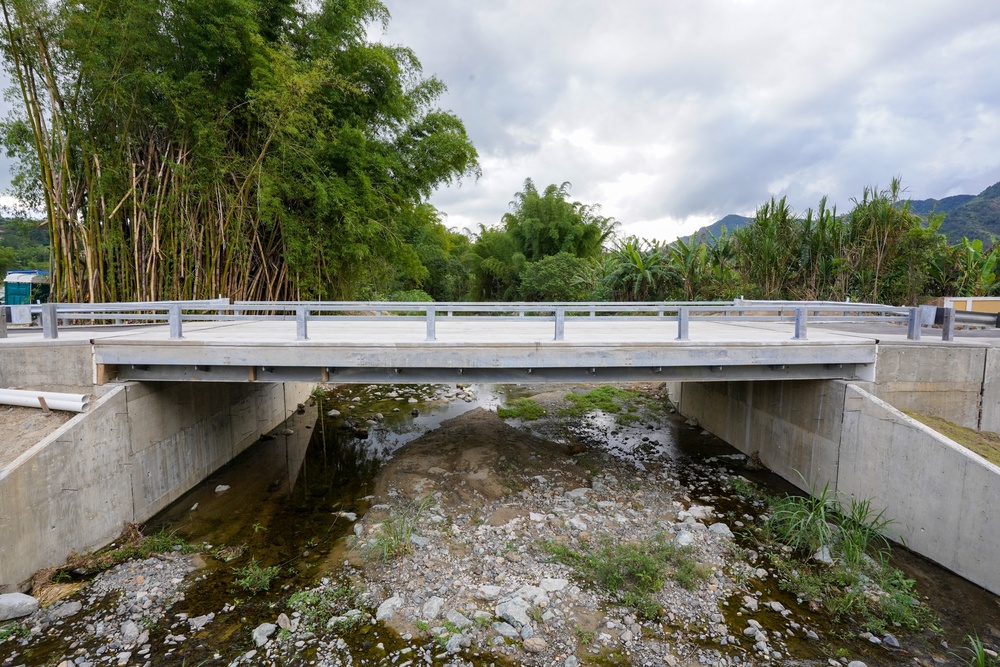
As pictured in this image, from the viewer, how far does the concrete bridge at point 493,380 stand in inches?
244

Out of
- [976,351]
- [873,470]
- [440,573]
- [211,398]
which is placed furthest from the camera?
[211,398]

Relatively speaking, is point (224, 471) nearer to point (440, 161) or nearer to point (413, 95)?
point (440, 161)

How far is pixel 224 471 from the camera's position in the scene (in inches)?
383

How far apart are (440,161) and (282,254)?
17.4 ft

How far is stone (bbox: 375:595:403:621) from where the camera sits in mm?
5449

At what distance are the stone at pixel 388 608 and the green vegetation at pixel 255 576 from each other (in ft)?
5.30

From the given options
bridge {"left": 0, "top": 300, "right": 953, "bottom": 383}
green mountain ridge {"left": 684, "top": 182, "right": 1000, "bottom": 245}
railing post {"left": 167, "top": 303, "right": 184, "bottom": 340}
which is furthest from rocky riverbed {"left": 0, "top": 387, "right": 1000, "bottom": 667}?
green mountain ridge {"left": 684, "top": 182, "right": 1000, "bottom": 245}

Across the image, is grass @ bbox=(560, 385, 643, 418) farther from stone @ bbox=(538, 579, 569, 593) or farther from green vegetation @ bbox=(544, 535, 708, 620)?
stone @ bbox=(538, 579, 569, 593)

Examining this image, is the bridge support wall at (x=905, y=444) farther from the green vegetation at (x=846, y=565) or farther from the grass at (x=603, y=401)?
the grass at (x=603, y=401)

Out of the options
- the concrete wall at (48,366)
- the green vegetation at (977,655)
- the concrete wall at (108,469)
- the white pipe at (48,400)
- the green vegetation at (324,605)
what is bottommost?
the green vegetation at (324,605)

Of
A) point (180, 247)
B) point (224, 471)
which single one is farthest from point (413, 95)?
point (224, 471)

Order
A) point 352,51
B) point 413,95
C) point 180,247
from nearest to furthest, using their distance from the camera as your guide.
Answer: point 180,247 → point 352,51 → point 413,95

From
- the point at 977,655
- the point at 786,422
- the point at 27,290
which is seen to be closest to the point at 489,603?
the point at 977,655

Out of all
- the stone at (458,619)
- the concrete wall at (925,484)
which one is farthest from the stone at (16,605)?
the concrete wall at (925,484)
